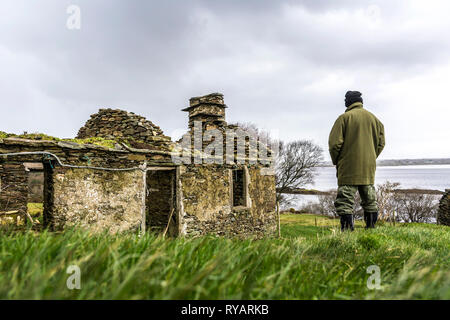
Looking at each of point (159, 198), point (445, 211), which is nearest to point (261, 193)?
point (159, 198)

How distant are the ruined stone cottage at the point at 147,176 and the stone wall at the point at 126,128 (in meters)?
0.03

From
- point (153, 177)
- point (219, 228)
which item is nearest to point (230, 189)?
point (219, 228)

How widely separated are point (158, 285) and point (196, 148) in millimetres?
8764

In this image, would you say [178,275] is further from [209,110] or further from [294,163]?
[294,163]

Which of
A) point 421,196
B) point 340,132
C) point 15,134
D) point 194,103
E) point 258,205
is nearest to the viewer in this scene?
point 340,132

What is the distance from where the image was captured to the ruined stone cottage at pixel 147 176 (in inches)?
225

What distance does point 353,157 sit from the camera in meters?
4.29

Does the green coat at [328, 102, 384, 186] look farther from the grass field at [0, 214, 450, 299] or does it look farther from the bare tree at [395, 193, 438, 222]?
the bare tree at [395, 193, 438, 222]

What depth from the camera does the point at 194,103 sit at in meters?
11.7

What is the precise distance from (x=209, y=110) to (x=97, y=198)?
20.7 feet

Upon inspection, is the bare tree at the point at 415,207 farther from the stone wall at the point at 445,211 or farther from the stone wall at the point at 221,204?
the stone wall at the point at 221,204

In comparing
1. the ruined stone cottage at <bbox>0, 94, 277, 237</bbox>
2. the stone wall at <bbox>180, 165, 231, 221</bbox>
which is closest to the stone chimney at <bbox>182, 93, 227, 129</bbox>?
the ruined stone cottage at <bbox>0, 94, 277, 237</bbox>
